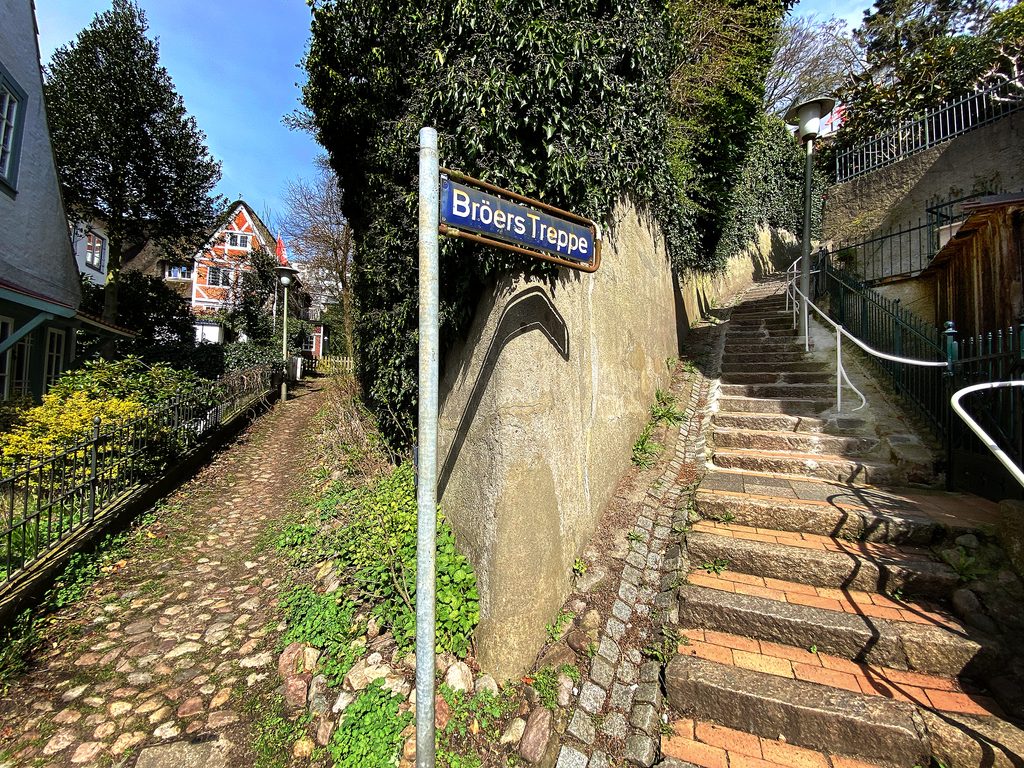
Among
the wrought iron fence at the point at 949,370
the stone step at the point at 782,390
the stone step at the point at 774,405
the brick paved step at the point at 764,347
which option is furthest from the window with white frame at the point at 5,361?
the wrought iron fence at the point at 949,370

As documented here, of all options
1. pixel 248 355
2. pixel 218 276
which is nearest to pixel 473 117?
pixel 248 355

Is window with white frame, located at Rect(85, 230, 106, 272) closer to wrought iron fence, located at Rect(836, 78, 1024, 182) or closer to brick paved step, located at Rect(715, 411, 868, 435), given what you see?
brick paved step, located at Rect(715, 411, 868, 435)

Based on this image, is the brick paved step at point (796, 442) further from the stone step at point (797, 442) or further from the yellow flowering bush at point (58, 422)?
the yellow flowering bush at point (58, 422)

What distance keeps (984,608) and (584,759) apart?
2.76 metres

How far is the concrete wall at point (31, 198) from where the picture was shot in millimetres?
7504

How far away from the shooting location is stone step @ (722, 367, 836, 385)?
19.6 feet

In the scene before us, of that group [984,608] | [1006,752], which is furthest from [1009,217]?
[1006,752]

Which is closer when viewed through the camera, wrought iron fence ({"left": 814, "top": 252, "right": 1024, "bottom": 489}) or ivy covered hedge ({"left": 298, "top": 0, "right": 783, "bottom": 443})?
ivy covered hedge ({"left": 298, "top": 0, "right": 783, "bottom": 443})

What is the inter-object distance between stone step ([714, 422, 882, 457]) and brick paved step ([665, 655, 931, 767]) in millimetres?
2840

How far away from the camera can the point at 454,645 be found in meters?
2.94

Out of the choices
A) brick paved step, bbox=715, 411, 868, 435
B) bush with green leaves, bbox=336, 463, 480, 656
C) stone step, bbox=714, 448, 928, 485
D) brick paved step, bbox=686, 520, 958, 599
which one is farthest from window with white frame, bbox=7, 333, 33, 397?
brick paved step, bbox=715, 411, 868, 435

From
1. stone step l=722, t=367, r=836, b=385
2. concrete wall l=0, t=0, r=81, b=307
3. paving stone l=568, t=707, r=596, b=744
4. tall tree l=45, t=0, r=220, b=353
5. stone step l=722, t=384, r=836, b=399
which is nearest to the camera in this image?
paving stone l=568, t=707, r=596, b=744

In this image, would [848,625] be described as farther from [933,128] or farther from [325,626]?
[933,128]

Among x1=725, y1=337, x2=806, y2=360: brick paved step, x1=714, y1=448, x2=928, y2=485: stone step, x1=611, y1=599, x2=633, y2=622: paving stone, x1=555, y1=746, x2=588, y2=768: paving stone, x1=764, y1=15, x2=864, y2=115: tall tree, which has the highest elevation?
x1=764, y1=15, x2=864, y2=115: tall tree
